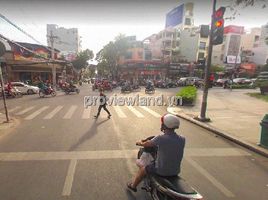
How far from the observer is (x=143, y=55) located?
6850cm

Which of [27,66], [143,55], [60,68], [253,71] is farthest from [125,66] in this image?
→ [253,71]

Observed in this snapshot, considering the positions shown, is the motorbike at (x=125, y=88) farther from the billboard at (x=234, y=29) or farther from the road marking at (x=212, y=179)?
the billboard at (x=234, y=29)

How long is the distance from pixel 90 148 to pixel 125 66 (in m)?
55.2

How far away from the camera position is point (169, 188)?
369 centimetres

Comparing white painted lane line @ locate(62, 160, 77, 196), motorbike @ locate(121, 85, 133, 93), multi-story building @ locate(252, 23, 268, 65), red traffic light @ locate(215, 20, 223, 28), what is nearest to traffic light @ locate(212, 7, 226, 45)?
red traffic light @ locate(215, 20, 223, 28)

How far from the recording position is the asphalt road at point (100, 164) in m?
5.01

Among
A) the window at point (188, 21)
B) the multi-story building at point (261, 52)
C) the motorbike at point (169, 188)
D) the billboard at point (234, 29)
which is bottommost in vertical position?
the motorbike at point (169, 188)

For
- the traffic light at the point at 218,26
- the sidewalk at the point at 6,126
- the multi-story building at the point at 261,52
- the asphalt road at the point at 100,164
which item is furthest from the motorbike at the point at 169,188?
the multi-story building at the point at 261,52

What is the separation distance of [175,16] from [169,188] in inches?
404

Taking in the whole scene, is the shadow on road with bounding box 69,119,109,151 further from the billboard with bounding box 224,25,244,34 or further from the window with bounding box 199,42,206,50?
the billboard with bounding box 224,25,244,34

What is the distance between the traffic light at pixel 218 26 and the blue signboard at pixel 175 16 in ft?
5.10

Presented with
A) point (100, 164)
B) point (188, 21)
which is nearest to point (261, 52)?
point (188, 21)

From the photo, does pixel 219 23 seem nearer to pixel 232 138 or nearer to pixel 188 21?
pixel 232 138

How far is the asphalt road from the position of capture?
197 inches
